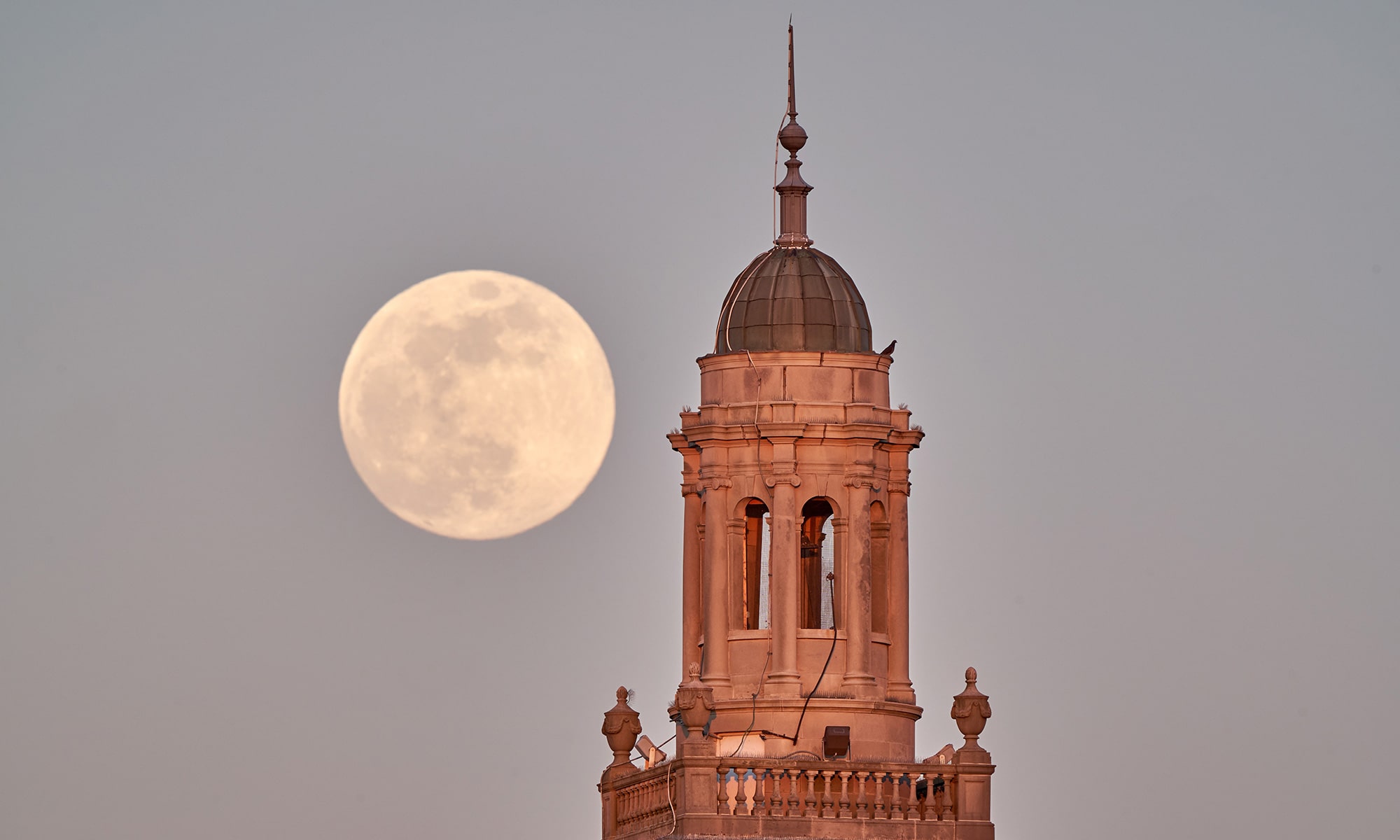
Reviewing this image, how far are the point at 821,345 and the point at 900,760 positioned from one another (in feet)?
24.4

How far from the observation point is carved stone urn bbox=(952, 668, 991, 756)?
75250 mm

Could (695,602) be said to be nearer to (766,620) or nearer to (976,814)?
(766,620)

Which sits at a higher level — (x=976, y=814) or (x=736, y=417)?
(x=736, y=417)

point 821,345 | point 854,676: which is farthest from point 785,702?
point 821,345

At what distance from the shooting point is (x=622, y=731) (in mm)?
78438

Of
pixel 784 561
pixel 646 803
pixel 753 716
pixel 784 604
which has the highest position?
pixel 784 561

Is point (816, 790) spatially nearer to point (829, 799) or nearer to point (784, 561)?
point (829, 799)

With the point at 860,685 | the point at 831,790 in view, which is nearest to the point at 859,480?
the point at 860,685

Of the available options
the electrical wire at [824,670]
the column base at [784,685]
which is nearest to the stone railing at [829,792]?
the electrical wire at [824,670]

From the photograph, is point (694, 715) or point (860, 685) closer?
point (694, 715)

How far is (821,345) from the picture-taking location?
7794 centimetres

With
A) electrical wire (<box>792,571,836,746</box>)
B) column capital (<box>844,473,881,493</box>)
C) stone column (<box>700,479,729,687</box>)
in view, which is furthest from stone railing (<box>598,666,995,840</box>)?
column capital (<box>844,473,881,493</box>)

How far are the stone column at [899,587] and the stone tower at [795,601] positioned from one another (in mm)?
27

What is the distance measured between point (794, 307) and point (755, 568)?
14.9 feet
